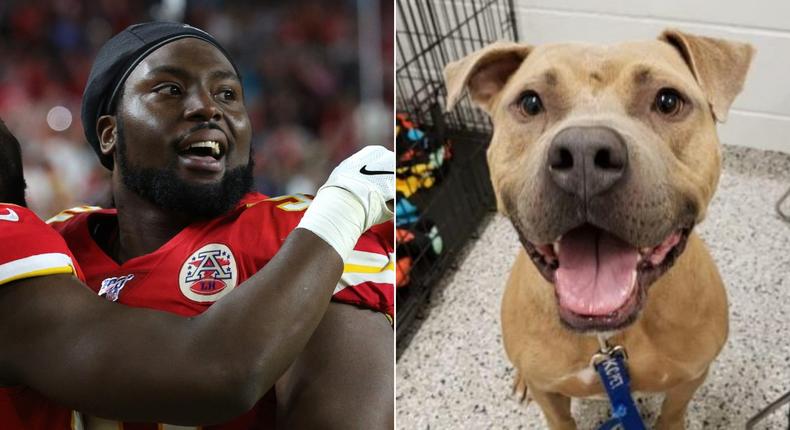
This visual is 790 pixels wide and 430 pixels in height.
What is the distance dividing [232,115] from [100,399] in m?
0.19

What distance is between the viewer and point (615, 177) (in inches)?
25.0

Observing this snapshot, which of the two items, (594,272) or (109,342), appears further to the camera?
(594,272)

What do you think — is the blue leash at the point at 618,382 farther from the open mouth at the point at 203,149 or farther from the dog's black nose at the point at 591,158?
the open mouth at the point at 203,149

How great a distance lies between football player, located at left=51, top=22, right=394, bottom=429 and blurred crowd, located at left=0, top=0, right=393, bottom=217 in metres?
0.01

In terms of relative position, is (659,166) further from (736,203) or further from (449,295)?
(736,203)

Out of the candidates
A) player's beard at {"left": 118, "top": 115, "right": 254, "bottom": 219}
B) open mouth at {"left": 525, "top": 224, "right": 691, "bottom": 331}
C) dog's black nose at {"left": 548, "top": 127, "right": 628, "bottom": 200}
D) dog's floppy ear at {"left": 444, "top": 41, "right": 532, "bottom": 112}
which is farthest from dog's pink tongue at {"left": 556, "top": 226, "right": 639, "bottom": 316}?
player's beard at {"left": 118, "top": 115, "right": 254, "bottom": 219}

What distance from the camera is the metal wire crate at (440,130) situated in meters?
1.54

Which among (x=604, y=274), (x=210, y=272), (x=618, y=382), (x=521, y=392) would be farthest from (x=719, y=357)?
(x=210, y=272)

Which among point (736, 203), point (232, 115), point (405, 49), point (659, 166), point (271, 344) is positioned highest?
point (232, 115)

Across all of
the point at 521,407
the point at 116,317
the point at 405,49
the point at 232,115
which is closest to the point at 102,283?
the point at 116,317

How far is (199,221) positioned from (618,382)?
26.6 inches

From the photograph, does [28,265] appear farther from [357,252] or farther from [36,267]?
[357,252]

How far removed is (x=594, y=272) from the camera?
30.3 inches

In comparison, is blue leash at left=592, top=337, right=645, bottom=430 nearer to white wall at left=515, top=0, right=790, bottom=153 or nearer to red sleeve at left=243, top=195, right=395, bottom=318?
red sleeve at left=243, top=195, right=395, bottom=318
